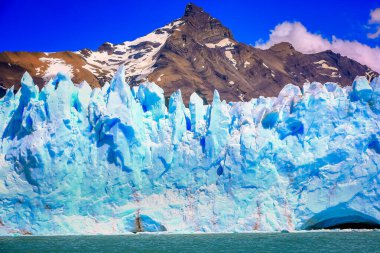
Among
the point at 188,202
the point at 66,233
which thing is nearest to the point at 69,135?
the point at 66,233

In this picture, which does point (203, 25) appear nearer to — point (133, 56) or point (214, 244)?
point (133, 56)

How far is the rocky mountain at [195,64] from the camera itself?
365 feet

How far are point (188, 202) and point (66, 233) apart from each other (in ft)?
20.6

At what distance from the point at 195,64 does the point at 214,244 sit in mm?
102137

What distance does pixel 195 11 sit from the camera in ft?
488

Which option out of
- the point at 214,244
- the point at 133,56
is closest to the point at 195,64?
the point at 133,56

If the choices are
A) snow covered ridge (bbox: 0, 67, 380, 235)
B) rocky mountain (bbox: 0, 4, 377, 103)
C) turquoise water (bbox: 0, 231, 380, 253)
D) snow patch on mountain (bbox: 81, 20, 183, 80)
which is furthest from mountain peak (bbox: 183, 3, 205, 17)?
turquoise water (bbox: 0, 231, 380, 253)

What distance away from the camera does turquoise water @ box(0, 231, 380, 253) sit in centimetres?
1986

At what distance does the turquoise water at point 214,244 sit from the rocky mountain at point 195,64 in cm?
7602

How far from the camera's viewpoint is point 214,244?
72.1 feet

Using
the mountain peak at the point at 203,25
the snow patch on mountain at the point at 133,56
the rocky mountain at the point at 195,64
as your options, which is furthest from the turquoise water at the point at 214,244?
the mountain peak at the point at 203,25

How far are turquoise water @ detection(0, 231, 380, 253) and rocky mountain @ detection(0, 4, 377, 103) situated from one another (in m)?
76.0

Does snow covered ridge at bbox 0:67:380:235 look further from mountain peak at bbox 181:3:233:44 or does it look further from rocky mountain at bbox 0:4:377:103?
mountain peak at bbox 181:3:233:44

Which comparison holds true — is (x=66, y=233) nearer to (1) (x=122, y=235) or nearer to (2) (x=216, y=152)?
(1) (x=122, y=235)
